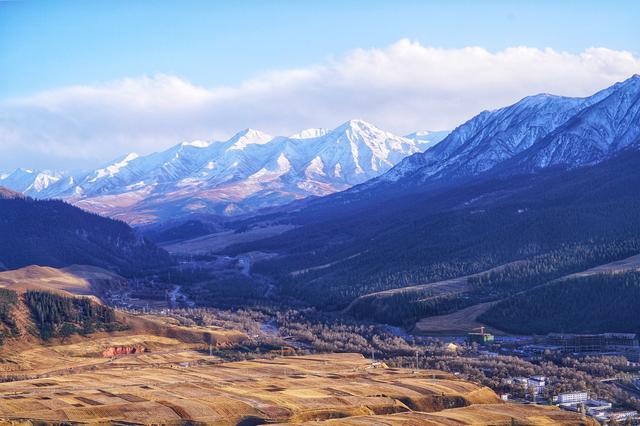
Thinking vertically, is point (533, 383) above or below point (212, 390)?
below

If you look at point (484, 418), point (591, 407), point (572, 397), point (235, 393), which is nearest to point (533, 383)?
point (572, 397)

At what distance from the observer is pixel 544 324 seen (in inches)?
6137

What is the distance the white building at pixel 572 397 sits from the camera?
10462 centimetres

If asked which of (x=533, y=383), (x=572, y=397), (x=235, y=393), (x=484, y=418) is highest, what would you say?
(x=235, y=393)

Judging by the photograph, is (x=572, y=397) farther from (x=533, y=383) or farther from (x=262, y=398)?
(x=262, y=398)

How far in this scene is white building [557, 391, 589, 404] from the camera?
10462cm

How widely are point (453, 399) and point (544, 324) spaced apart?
190 ft

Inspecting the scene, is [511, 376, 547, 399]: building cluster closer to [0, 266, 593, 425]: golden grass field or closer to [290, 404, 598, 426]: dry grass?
[0, 266, 593, 425]: golden grass field

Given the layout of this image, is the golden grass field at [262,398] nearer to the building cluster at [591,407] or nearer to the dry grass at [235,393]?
the dry grass at [235,393]

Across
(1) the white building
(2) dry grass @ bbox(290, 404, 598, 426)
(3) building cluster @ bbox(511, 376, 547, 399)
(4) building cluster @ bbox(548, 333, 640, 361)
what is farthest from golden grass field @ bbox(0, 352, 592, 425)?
(4) building cluster @ bbox(548, 333, 640, 361)

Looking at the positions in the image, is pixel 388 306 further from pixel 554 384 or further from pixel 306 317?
pixel 554 384

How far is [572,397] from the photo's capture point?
347 feet

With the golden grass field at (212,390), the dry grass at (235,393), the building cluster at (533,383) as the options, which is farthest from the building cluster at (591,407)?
the dry grass at (235,393)

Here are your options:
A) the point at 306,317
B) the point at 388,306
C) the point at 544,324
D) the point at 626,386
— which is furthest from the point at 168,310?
the point at 626,386
